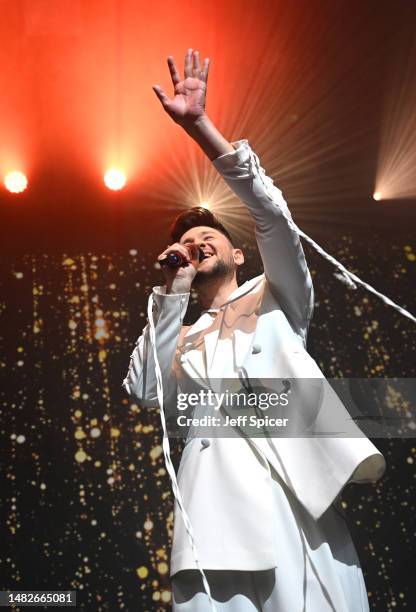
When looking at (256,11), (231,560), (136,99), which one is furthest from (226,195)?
(231,560)

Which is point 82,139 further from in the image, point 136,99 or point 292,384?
point 292,384

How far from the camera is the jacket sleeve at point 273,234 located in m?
1.35

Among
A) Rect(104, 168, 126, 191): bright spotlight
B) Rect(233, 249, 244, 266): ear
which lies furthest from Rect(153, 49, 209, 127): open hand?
Rect(104, 168, 126, 191): bright spotlight

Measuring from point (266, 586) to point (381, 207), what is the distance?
2.21 metres

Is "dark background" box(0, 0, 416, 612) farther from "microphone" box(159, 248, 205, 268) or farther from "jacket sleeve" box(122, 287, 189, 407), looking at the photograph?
"microphone" box(159, 248, 205, 268)

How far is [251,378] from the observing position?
1377 mm

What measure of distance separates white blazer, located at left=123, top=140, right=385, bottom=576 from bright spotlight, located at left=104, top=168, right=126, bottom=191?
1493 mm

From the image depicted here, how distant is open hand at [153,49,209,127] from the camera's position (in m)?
1.39

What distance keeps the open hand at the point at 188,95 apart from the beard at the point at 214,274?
1.22 feet

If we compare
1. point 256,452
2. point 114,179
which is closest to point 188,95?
point 256,452

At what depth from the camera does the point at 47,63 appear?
2676 millimetres

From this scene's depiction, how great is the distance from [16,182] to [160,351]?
182 centimetres

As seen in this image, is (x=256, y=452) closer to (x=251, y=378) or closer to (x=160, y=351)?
(x=251, y=378)

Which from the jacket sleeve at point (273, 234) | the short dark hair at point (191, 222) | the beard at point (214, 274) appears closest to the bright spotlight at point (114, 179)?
the short dark hair at point (191, 222)
